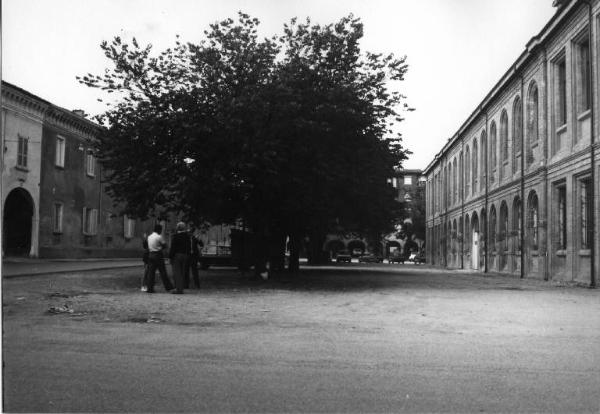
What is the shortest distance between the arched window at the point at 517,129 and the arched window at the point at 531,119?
1414 mm

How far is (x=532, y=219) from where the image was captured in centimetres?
2875

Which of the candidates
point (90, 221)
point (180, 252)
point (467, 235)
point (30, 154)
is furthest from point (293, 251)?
point (467, 235)

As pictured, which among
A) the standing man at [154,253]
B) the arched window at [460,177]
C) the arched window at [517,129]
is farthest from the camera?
the arched window at [460,177]

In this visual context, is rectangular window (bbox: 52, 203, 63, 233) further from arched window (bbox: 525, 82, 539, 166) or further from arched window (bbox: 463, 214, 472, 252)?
arched window (bbox: 463, 214, 472, 252)

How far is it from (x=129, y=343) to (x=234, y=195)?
13.4 metres

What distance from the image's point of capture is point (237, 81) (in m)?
18.2

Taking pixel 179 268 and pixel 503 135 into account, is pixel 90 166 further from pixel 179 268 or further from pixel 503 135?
Answer: pixel 179 268

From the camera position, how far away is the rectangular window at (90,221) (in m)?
40.6

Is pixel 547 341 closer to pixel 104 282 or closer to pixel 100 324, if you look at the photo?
pixel 100 324

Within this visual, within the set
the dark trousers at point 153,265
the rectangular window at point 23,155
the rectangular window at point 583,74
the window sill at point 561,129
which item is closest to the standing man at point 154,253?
the dark trousers at point 153,265

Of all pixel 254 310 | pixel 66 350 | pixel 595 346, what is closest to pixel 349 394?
pixel 66 350

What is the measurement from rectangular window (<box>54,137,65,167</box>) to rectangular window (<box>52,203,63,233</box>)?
7.44 ft

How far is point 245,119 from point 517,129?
18.0m

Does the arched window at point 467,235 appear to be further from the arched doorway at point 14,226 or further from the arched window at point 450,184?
the arched doorway at point 14,226
